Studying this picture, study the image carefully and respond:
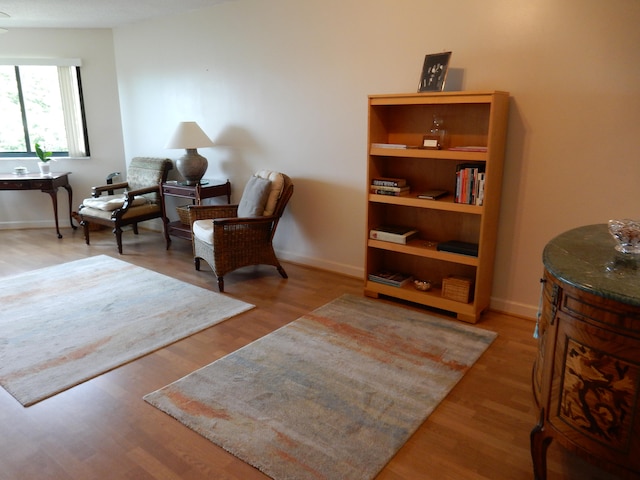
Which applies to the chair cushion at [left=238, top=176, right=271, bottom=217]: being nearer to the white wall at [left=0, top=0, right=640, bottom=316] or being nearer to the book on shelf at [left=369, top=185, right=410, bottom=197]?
the white wall at [left=0, top=0, right=640, bottom=316]

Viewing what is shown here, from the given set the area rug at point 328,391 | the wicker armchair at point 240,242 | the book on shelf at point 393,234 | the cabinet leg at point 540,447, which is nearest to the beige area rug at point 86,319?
the wicker armchair at point 240,242

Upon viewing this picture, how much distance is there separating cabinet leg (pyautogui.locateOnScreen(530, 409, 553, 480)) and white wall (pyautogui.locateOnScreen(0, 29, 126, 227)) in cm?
537

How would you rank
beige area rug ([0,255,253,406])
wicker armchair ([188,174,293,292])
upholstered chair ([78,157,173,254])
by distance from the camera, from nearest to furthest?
beige area rug ([0,255,253,406]) < wicker armchair ([188,174,293,292]) < upholstered chair ([78,157,173,254])

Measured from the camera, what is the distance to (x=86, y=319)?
3.12 m

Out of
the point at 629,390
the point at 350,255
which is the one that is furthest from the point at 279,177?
the point at 629,390

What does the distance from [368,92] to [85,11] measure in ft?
10.2

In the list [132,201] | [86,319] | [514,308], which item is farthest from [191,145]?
[514,308]

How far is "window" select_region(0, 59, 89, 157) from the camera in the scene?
554 centimetres

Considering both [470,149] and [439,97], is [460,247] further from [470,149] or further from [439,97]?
[439,97]

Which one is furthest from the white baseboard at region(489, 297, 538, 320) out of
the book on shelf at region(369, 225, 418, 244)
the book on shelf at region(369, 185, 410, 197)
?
the book on shelf at region(369, 185, 410, 197)

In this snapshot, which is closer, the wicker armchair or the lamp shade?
the wicker armchair

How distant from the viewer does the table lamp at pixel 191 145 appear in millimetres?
4398

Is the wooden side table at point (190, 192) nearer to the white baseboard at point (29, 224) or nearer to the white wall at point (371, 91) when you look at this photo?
the white wall at point (371, 91)

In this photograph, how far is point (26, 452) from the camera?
74.0 inches
